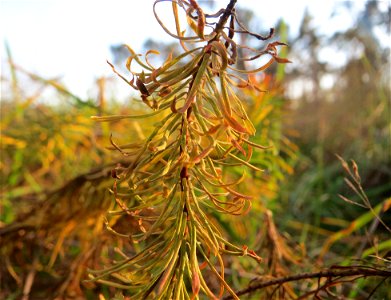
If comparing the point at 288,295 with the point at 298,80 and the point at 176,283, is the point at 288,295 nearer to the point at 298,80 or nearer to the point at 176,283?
the point at 176,283

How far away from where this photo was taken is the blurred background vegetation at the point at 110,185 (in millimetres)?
818

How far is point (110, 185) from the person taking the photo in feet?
2.61

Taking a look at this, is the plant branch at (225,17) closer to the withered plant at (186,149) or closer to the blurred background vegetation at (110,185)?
the withered plant at (186,149)

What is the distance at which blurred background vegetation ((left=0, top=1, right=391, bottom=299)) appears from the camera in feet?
2.68

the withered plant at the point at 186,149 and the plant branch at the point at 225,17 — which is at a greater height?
the plant branch at the point at 225,17

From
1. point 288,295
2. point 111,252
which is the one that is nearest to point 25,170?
point 111,252

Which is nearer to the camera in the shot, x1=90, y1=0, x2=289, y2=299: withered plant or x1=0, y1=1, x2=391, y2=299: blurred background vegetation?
x1=90, y1=0, x2=289, y2=299: withered plant

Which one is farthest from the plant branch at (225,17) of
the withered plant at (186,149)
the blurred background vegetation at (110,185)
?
the blurred background vegetation at (110,185)

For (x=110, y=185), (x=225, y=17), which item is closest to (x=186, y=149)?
A: (x=225, y=17)

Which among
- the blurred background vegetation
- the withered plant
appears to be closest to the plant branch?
the withered plant

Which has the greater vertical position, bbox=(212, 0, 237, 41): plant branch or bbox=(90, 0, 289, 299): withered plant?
bbox=(212, 0, 237, 41): plant branch

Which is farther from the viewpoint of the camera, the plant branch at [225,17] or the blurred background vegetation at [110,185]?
the blurred background vegetation at [110,185]

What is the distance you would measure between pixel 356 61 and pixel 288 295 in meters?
3.11

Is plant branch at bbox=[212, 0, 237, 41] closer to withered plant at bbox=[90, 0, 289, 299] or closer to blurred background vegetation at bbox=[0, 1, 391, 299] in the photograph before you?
withered plant at bbox=[90, 0, 289, 299]
